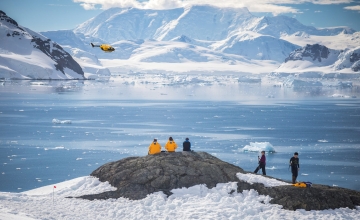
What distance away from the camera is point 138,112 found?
290ft

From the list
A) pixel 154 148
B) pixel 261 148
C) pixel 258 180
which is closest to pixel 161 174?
pixel 154 148

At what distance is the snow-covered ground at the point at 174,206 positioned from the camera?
1931cm

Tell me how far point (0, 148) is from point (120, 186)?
30523mm

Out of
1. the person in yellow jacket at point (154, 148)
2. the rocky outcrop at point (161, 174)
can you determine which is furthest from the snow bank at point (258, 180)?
the person in yellow jacket at point (154, 148)

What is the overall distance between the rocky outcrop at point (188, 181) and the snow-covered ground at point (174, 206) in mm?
308

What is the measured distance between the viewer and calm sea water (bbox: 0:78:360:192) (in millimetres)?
39094

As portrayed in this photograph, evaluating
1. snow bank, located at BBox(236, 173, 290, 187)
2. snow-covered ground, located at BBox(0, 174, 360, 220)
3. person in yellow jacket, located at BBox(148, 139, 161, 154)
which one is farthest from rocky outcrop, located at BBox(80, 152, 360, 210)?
person in yellow jacket, located at BBox(148, 139, 161, 154)

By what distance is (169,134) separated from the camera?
2359 inches

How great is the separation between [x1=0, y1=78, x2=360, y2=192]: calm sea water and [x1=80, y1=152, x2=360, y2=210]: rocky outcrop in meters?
12.5

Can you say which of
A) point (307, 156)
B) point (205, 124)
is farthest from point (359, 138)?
point (205, 124)

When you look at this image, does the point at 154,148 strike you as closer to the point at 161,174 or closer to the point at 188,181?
the point at 161,174

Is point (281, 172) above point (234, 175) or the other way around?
the other way around

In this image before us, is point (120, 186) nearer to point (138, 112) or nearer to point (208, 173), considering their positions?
point (208, 173)

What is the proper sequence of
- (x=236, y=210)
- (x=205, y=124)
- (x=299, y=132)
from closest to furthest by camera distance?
(x=236, y=210) < (x=299, y=132) < (x=205, y=124)
